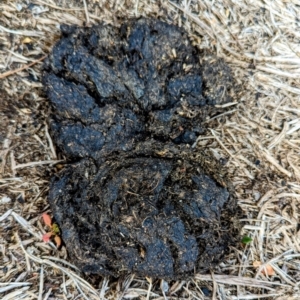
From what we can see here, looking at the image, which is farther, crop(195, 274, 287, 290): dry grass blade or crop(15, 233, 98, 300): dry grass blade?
crop(195, 274, 287, 290): dry grass blade

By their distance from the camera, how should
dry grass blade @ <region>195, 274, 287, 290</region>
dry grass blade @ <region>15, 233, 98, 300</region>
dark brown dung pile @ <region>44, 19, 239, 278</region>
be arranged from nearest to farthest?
dark brown dung pile @ <region>44, 19, 239, 278</region>, dry grass blade @ <region>15, 233, 98, 300</region>, dry grass blade @ <region>195, 274, 287, 290</region>

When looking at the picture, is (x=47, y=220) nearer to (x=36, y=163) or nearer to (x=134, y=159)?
(x=36, y=163)

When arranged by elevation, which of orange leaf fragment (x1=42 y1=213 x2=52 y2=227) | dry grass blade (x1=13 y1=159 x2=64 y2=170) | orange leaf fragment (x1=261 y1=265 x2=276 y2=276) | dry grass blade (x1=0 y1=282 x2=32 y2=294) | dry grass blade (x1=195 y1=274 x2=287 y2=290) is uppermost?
dry grass blade (x1=13 y1=159 x2=64 y2=170)

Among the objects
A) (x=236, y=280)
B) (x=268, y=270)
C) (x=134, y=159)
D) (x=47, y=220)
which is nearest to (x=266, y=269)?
Answer: (x=268, y=270)

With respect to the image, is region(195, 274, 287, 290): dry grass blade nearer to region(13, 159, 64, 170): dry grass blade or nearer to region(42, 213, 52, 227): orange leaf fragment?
region(42, 213, 52, 227): orange leaf fragment

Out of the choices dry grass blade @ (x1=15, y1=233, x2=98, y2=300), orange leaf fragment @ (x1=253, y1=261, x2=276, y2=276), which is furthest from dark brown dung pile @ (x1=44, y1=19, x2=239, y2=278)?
orange leaf fragment @ (x1=253, y1=261, x2=276, y2=276)

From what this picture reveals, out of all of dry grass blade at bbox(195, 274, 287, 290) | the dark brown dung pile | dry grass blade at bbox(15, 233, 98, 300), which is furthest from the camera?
dry grass blade at bbox(195, 274, 287, 290)

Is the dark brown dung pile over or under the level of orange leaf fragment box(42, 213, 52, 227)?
over

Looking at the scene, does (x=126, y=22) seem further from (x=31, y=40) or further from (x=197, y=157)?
(x=197, y=157)
